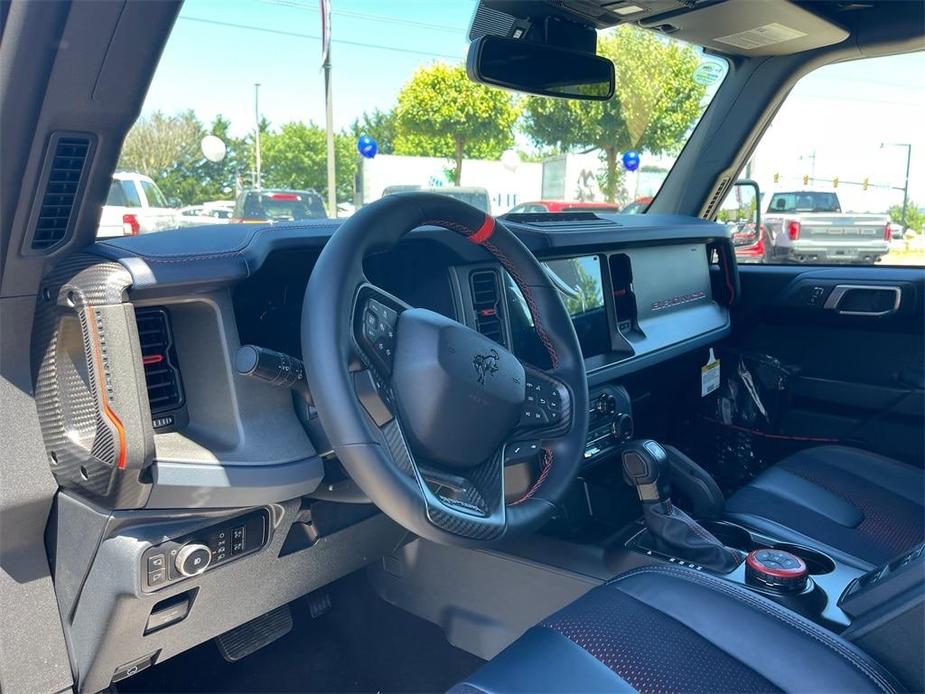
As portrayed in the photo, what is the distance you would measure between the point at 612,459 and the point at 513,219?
844 mm

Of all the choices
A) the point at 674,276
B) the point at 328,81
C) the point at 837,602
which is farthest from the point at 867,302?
the point at 328,81

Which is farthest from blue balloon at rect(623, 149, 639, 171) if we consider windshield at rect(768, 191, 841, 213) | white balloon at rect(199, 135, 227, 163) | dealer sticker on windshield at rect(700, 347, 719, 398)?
white balloon at rect(199, 135, 227, 163)

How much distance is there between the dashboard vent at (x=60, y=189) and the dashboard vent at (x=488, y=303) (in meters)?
0.97

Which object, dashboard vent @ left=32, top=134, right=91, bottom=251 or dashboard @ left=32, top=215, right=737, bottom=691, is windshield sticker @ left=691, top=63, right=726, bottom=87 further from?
dashboard vent @ left=32, top=134, right=91, bottom=251

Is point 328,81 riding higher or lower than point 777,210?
higher

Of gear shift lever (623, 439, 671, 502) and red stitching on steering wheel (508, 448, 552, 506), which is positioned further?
gear shift lever (623, 439, 671, 502)

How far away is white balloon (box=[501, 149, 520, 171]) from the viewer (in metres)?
3.39

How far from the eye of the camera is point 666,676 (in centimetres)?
132

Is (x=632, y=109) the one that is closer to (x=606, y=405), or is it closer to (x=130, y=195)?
(x=606, y=405)

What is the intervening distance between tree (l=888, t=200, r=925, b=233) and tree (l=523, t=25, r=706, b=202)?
0.89m

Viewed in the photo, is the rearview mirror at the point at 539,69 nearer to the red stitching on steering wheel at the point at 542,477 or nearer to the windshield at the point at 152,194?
the windshield at the point at 152,194

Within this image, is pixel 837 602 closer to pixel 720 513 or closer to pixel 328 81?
pixel 720 513

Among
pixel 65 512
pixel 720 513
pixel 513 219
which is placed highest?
pixel 513 219

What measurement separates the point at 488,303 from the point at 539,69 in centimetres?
85
